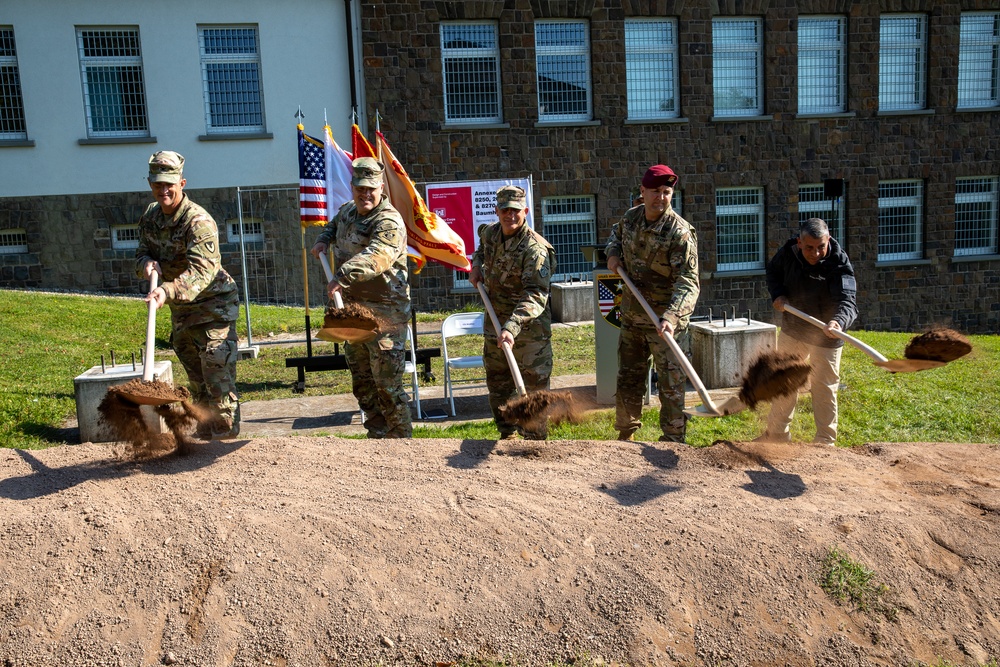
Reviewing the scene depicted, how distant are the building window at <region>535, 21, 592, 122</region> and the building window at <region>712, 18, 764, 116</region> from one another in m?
2.64

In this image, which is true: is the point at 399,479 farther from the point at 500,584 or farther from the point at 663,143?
the point at 663,143

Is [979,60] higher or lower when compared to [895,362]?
higher

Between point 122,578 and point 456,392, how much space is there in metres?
5.75

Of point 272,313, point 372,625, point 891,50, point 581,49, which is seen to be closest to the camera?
point 372,625

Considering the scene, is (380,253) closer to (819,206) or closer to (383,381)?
(383,381)

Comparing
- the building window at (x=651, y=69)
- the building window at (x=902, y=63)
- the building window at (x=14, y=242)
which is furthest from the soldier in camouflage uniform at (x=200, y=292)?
the building window at (x=902, y=63)

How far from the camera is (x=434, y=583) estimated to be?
378cm

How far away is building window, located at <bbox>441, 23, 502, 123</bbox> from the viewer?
1653cm

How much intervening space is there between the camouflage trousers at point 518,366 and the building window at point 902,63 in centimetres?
1528

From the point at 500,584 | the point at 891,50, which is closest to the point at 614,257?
the point at 500,584

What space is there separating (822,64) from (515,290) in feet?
48.0

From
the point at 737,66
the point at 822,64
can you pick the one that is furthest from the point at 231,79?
the point at 822,64

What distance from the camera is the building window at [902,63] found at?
1828 centimetres

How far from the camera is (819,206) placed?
18.4 metres
